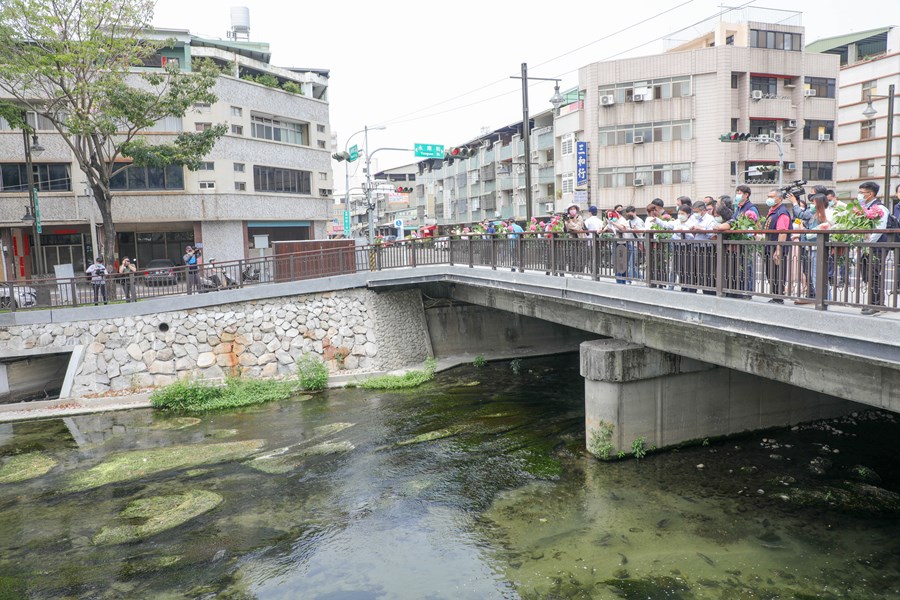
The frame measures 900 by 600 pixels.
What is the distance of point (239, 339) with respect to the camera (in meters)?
19.9

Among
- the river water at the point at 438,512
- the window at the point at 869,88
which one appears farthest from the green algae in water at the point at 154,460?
the window at the point at 869,88

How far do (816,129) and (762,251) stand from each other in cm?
3704

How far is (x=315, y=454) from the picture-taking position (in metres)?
14.1

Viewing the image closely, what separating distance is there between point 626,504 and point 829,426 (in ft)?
20.7

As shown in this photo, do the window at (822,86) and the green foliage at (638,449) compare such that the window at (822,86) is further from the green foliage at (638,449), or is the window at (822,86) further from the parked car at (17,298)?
→ the parked car at (17,298)

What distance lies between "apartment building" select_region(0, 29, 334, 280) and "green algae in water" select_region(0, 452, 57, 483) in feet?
55.0

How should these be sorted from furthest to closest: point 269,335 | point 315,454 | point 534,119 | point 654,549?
point 534,119
point 269,335
point 315,454
point 654,549

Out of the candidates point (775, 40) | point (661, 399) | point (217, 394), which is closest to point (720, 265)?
point (661, 399)

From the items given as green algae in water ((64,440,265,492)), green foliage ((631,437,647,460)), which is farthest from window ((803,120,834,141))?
green algae in water ((64,440,265,492))

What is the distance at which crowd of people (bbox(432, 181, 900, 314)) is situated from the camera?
25.9ft

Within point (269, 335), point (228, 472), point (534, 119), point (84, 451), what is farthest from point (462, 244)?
point (534, 119)

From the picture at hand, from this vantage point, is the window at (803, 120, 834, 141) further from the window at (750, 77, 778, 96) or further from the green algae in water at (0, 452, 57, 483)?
the green algae in water at (0, 452, 57, 483)

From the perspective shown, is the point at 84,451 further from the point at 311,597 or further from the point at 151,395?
the point at 311,597

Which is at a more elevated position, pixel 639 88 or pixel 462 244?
pixel 639 88
